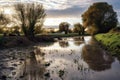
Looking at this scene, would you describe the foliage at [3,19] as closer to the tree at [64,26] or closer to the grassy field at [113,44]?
the grassy field at [113,44]

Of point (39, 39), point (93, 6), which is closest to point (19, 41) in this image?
point (39, 39)

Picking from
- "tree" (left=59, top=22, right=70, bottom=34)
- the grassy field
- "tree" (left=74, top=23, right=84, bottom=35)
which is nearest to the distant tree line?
the grassy field

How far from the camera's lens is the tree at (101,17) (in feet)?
306

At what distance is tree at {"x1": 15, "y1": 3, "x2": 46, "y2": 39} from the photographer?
76875mm

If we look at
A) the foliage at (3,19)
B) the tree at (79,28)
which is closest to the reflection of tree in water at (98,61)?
the foliage at (3,19)

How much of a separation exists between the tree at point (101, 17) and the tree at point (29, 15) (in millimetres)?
23260

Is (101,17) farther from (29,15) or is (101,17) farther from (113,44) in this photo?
(113,44)

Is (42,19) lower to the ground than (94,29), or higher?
higher

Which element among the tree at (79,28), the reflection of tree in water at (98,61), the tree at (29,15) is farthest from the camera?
the tree at (79,28)

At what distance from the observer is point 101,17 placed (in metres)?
94.6

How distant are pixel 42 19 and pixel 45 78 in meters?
61.8

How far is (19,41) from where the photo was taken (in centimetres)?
5794

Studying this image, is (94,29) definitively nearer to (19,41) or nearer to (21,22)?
(21,22)

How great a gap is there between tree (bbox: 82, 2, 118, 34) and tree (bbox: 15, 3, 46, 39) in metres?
23.3
